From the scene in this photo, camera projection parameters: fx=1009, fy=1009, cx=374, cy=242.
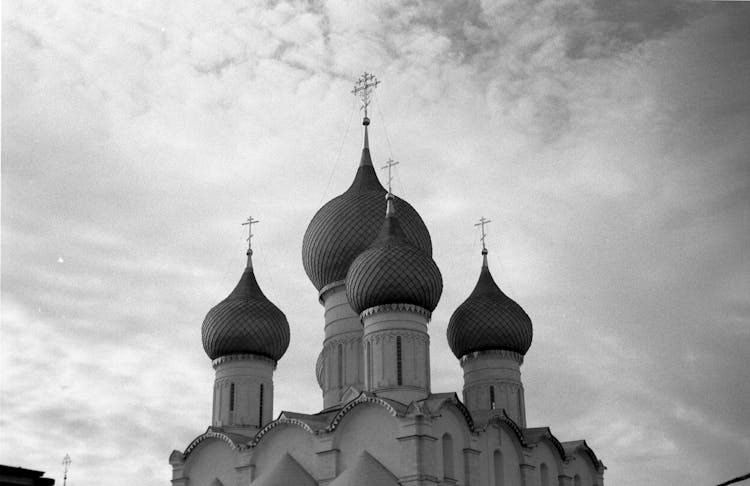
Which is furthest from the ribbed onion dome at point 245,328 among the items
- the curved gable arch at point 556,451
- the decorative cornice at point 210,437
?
the curved gable arch at point 556,451

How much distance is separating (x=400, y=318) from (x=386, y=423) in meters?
2.78

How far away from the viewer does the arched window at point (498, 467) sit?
2516 cm

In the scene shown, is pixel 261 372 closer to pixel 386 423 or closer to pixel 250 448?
pixel 250 448

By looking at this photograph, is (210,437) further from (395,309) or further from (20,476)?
(20,476)

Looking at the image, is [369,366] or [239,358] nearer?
[369,366]

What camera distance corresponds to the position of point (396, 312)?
80.1 feet

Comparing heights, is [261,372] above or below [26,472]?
above

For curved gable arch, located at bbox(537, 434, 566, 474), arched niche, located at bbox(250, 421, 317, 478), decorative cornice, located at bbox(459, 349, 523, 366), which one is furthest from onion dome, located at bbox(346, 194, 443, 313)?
curved gable arch, located at bbox(537, 434, 566, 474)

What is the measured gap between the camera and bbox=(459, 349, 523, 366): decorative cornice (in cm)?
2898

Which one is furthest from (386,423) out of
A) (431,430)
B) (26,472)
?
(26,472)

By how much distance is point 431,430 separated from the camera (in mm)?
22406

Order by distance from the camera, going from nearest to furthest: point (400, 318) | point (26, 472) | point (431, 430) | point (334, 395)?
1. point (26, 472)
2. point (431, 430)
3. point (400, 318)
4. point (334, 395)

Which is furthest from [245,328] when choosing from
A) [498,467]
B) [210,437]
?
[498,467]

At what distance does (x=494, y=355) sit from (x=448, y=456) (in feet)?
21.3
